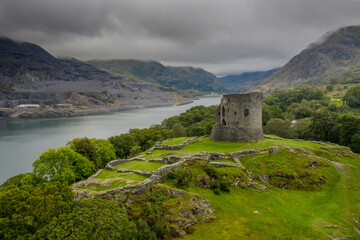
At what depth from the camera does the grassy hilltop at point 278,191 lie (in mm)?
17312

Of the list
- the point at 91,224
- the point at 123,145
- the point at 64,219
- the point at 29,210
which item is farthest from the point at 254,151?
the point at 123,145

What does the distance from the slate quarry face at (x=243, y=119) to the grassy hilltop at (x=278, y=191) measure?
3546 millimetres

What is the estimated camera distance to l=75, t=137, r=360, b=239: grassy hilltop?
17.3 metres

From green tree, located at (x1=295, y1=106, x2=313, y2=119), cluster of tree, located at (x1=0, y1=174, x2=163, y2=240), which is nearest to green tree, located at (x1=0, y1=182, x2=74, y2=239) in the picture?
cluster of tree, located at (x1=0, y1=174, x2=163, y2=240)

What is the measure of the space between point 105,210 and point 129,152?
99.0 feet

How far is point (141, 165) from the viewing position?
25.6 m

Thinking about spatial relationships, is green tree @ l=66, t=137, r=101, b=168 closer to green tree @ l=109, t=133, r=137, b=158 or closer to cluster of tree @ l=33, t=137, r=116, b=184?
cluster of tree @ l=33, t=137, r=116, b=184

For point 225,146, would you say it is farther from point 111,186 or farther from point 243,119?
point 111,186

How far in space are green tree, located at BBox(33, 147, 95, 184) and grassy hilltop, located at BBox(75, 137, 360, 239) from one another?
185 inches

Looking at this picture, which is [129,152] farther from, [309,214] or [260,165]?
[309,214]

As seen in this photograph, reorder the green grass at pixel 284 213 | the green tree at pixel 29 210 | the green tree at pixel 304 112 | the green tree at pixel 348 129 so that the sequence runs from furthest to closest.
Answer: the green tree at pixel 304 112 < the green tree at pixel 348 129 < the green grass at pixel 284 213 < the green tree at pixel 29 210

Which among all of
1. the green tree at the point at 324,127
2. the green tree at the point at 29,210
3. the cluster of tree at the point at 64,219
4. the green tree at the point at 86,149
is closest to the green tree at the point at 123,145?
the green tree at the point at 86,149

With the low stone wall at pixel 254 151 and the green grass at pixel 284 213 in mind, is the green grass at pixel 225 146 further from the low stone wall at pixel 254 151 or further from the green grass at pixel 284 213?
the green grass at pixel 284 213

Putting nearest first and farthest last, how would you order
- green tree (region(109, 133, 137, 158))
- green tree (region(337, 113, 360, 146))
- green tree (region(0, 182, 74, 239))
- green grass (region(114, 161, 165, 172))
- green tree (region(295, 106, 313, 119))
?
green tree (region(0, 182, 74, 239)) → green grass (region(114, 161, 165, 172)) → green tree (region(337, 113, 360, 146)) → green tree (region(109, 133, 137, 158)) → green tree (region(295, 106, 313, 119))
